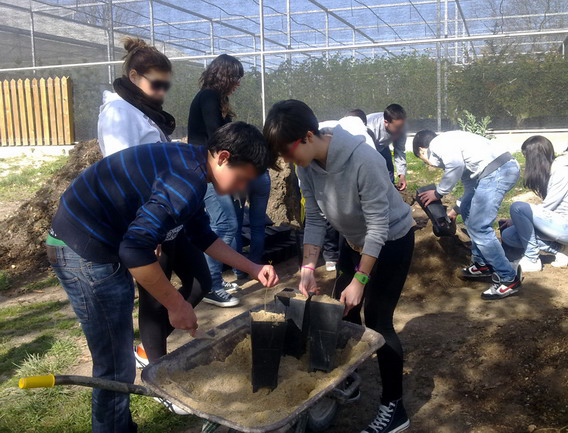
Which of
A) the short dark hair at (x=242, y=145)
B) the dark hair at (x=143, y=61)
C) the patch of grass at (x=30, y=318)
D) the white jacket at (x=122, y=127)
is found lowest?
the patch of grass at (x=30, y=318)

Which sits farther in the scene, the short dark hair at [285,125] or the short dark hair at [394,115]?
the short dark hair at [394,115]

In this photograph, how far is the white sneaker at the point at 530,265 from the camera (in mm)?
5727

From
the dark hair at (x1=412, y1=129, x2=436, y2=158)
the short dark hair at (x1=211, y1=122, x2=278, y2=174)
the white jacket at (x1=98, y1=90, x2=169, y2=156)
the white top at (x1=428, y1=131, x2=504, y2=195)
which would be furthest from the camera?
the dark hair at (x1=412, y1=129, x2=436, y2=158)

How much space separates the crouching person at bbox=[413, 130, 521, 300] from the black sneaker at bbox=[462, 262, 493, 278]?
0.24 meters

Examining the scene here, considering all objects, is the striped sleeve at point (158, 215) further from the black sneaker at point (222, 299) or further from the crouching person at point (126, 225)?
the black sneaker at point (222, 299)

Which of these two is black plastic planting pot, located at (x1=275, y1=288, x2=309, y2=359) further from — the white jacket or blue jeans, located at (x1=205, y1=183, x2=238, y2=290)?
blue jeans, located at (x1=205, y1=183, x2=238, y2=290)

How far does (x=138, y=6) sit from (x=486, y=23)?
34.0 ft

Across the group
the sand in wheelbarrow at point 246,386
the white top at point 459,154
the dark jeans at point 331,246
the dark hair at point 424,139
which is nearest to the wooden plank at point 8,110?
the dark jeans at point 331,246

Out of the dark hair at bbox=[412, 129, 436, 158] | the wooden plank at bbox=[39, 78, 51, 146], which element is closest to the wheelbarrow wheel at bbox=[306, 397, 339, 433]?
the dark hair at bbox=[412, 129, 436, 158]

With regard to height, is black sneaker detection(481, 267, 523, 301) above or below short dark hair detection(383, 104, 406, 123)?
below

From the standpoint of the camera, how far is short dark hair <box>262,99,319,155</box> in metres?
2.39

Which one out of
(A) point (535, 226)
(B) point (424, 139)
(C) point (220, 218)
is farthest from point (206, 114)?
(A) point (535, 226)

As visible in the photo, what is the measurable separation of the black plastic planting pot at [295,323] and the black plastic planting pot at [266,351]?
8.0 inches

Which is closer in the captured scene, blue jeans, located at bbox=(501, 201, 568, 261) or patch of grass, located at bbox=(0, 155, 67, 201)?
blue jeans, located at bbox=(501, 201, 568, 261)
